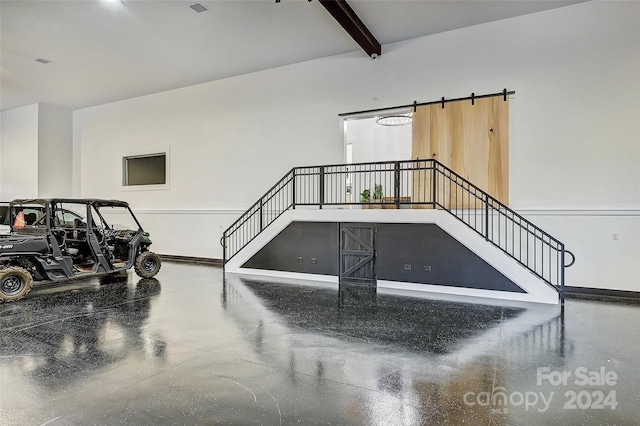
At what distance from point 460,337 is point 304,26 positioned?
6.34 meters

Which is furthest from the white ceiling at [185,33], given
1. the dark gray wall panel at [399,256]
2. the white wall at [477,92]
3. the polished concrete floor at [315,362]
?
the polished concrete floor at [315,362]

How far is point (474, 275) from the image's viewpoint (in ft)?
21.5

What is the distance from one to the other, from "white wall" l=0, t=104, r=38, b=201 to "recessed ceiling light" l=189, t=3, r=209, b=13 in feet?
28.9

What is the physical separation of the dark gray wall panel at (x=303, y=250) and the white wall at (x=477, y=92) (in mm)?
1825

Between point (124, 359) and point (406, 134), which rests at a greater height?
point (406, 134)

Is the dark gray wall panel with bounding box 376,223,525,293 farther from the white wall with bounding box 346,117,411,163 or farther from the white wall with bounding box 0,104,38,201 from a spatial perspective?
the white wall with bounding box 0,104,38,201

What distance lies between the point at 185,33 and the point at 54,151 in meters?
8.03

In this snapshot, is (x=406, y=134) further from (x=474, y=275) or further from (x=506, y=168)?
(x=474, y=275)

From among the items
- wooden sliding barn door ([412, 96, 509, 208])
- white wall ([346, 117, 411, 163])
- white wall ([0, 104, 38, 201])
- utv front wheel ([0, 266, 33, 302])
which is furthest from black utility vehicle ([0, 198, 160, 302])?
white wall ([346, 117, 411, 163])

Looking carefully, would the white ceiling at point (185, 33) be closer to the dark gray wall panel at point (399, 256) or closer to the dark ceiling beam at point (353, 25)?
the dark ceiling beam at point (353, 25)

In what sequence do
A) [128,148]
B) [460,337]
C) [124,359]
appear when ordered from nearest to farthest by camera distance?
[124,359] → [460,337] → [128,148]

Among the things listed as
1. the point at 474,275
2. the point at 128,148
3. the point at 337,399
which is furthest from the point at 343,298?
the point at 128,148

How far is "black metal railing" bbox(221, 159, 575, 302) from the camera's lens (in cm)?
674

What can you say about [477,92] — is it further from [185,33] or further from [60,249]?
[60,249]
